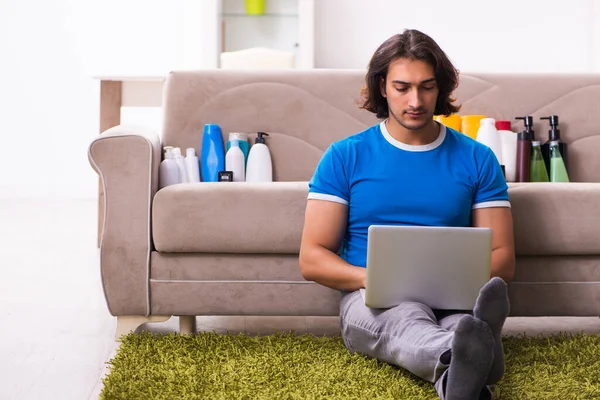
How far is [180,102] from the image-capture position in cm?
234

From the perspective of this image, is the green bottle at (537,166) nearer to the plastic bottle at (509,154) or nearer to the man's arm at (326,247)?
the plastic bottle at (509,154)

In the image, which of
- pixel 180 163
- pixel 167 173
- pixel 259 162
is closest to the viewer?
pixel 167 173

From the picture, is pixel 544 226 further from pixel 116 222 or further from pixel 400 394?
pixel 116 222

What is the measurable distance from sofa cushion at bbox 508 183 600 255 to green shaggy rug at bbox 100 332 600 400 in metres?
A: 0.22

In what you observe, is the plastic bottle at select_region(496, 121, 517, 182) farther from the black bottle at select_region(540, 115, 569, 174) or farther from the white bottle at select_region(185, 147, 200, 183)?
the white bottle at select_region(185, 147, 200, 183)

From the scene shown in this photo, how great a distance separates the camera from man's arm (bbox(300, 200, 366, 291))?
1594 mm

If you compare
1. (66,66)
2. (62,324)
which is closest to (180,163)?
(62,324)

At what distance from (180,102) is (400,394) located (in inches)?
51.8

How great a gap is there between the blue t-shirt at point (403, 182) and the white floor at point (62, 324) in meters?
0.48

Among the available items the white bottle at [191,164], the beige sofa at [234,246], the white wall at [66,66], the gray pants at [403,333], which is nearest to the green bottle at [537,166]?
the beige sofa at [234,246]

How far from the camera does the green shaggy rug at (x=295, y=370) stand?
1393 millimetres

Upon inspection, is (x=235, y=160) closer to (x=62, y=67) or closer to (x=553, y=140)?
(x=553, y=140)

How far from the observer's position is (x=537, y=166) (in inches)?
88.9

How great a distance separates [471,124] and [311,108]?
1.68ft
